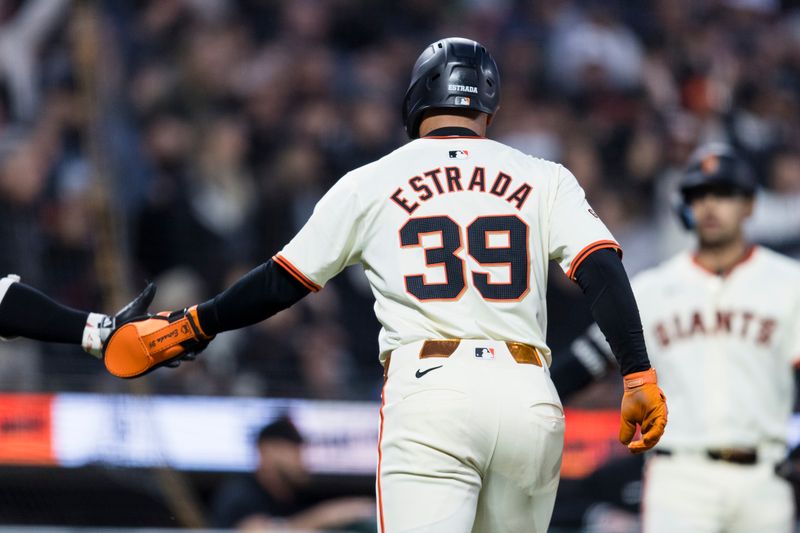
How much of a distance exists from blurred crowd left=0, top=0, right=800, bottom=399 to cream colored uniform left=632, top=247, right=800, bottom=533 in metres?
2.97

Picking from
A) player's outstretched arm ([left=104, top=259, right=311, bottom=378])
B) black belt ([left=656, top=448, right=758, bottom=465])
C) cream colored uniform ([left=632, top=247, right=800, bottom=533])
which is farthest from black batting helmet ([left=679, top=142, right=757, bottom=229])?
player's outstretched arm ([left=104, top=259, right=311, bottom=378])

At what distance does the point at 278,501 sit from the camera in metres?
7.46

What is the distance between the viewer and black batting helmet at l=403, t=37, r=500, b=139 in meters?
4.04

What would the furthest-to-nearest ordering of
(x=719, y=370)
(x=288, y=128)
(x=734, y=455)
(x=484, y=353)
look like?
(x=288, y=128) → (x=719, y=370) → (x=734, y=455) → (x=484, y=353)

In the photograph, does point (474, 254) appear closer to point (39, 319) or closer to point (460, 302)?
point (460, 302)

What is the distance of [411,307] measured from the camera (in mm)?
3816

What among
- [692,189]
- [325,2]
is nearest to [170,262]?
[325,2]

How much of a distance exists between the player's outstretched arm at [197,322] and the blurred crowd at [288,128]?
→ 12.0 feet

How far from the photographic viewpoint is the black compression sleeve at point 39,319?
4223mm

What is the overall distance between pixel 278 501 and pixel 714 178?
3.13m

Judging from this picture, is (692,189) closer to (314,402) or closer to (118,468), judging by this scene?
(314,402)

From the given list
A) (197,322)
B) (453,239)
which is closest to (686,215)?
(453,239)

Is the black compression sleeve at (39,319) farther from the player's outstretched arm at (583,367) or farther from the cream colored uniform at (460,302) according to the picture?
the player's outstretched arm at (583,367)

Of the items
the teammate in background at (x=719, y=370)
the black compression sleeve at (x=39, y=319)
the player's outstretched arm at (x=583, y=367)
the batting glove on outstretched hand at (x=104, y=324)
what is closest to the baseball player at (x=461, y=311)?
the batting glove on outstretched hand at (x=104, y=324)
